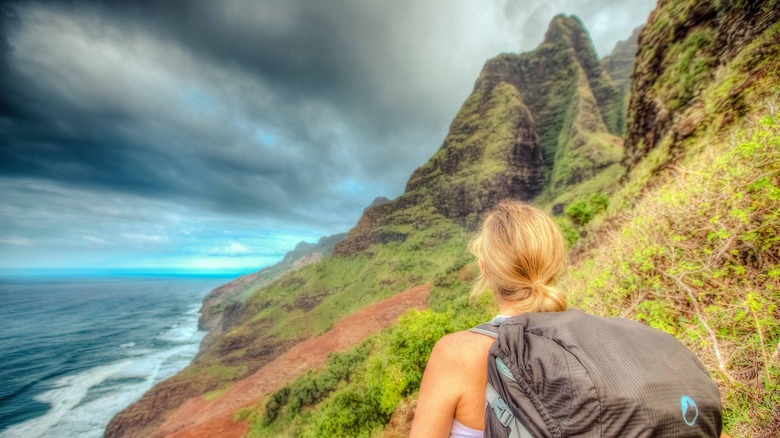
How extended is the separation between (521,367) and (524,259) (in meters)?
0.65

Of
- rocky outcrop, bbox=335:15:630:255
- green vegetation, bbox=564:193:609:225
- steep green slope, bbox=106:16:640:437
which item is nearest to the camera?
green vegetation, bbox=564:193:609:225

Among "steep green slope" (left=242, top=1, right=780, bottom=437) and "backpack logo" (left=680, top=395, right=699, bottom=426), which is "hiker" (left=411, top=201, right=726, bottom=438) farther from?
"steep green slope" (left=242, top=1, right=780, bottom=437)

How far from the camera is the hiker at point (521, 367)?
36.9 inches

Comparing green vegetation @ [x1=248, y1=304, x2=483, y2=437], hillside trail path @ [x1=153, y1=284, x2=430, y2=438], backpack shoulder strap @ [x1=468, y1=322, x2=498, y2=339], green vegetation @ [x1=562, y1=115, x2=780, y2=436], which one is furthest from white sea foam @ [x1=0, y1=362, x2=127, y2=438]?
green vegetation @ [x1=562, y1=115, x2=780, y2=436]

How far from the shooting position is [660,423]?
34.3 inches

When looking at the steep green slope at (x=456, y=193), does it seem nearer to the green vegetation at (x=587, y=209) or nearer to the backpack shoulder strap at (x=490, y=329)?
the green vegetation at (x=587, y=209)

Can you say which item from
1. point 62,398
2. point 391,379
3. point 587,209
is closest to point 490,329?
point 391,379

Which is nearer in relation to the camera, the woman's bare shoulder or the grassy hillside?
the woman's bare shoulder

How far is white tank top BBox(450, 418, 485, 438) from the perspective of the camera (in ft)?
A: 4.84

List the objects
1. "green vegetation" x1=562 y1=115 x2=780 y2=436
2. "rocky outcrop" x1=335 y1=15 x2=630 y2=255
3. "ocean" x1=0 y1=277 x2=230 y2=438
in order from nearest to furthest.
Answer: "green vegetation" x1=562 y1=115 x2=780 y2=436
"ocean" x1=0 y1=277 x2=230 y2=438
"rocky outcrop" x1=335 y1=15 x2=630 y2=255

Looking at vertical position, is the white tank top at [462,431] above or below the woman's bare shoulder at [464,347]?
below

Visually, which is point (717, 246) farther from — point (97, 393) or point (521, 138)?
point (521, 138)

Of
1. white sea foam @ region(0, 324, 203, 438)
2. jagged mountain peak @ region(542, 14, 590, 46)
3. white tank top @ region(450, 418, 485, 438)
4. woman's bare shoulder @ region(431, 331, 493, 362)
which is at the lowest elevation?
white sea foam @ region(0, 324, 203, 438)

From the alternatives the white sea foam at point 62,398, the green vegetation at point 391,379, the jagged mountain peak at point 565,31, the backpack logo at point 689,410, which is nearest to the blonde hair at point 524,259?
the backpack logo at point 689,410
